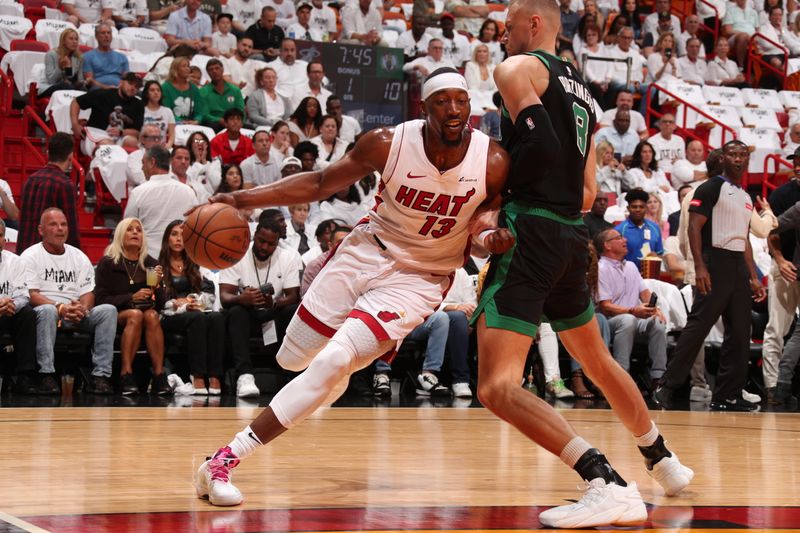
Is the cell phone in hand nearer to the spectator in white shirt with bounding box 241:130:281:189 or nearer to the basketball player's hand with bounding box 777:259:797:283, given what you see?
the basketball player's hand with bounding box 777:259:797:283

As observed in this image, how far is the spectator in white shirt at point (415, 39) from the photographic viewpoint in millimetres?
15984

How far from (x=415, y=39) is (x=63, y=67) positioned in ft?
17.4

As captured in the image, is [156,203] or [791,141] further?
[791,141]

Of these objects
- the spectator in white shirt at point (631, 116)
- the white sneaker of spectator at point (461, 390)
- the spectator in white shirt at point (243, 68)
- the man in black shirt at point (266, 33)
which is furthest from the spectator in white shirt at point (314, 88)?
the white sneaker of spectator at point (461, 390)

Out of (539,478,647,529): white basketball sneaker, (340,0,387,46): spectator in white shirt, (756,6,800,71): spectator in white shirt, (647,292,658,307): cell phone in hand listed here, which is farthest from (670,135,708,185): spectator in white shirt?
(539,478,647,529): white basketball sneaker

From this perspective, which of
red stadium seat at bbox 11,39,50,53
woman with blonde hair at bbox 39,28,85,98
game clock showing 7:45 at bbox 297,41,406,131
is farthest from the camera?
game clock showing 7:45 at bbox 297,41,406,131

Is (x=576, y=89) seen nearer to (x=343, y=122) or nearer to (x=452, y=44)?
(x=343, y=122)

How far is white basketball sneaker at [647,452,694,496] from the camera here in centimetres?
458

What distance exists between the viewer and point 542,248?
4.20m

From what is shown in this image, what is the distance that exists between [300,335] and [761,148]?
520 inches

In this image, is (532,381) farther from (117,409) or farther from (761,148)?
(761,148)

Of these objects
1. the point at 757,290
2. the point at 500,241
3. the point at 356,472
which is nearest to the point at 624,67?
the point at 757,290

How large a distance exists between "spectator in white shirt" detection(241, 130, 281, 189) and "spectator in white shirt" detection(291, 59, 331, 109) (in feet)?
6.68

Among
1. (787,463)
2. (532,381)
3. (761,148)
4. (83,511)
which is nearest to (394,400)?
(532,381)
